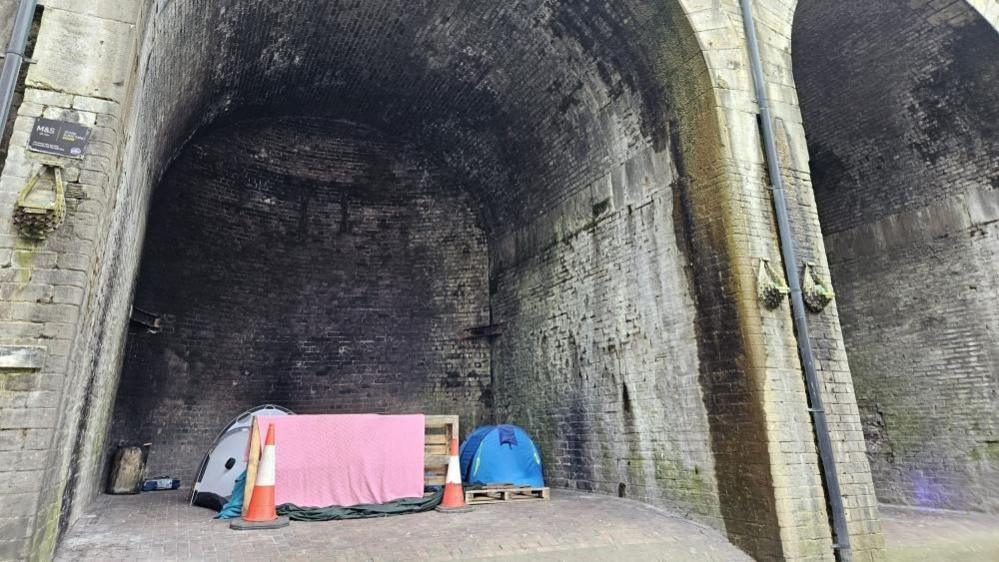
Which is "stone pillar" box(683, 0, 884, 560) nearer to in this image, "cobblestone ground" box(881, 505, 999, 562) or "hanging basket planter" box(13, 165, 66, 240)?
"cobblestone ground" box(881, 505, 999, 562)

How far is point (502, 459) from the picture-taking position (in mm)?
8695

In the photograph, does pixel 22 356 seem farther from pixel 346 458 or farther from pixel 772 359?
pixel 772 359

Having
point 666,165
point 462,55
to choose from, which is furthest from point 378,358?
point 666,165

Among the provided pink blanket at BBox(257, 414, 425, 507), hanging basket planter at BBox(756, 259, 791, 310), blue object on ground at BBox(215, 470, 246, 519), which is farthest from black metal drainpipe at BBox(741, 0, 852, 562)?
blue object on ground at BBox(215, 470, 246, 519)

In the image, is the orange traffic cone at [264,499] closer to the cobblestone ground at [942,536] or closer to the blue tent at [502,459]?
the blue tent at [502,459]

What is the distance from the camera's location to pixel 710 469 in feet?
21.6

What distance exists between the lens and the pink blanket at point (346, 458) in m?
6.61

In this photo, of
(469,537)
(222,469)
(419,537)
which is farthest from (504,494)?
(222,469)

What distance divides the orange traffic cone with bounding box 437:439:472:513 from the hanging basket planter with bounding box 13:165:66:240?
492 cm

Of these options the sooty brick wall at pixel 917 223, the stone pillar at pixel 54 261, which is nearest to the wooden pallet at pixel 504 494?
the stone pillar at pixel 54 261

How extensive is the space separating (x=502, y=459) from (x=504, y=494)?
0.81 m

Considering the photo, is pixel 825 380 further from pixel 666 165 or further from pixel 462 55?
pixel 462 55

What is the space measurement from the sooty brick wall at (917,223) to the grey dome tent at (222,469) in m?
10.5

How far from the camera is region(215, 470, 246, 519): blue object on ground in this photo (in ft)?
21.2
